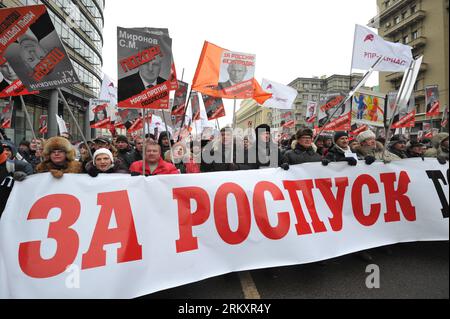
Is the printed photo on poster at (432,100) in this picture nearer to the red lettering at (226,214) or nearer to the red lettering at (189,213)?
the red lettering at (226,214)

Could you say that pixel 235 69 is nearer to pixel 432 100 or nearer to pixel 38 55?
pixel 38 55

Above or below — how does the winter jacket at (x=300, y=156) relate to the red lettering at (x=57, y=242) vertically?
above

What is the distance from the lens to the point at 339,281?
3.02m

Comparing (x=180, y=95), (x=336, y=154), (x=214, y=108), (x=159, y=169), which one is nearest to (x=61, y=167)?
(x=159, y=169)

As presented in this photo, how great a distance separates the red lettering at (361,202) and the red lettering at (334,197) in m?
0.14

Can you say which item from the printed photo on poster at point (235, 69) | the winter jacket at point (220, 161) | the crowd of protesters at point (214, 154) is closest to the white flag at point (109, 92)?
the crowd of protesters at point (214, 154)

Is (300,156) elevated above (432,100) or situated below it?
below

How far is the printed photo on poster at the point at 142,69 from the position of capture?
3506 millimetres

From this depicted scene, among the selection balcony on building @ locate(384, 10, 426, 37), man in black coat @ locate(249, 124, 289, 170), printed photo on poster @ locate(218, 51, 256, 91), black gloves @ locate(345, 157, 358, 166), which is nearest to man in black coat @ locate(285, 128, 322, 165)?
man in black coat @ locate(249, 124, 289, 170)

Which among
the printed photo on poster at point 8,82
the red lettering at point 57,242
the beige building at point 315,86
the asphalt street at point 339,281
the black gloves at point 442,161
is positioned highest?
the beige building at point 315,86

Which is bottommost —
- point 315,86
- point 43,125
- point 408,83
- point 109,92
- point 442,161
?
point 442,161

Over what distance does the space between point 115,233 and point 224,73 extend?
15.3ft

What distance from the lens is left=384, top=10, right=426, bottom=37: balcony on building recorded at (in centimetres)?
3469

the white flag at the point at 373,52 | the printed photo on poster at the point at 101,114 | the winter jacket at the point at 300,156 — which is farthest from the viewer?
the printed photo on poster at the point at 101,114
